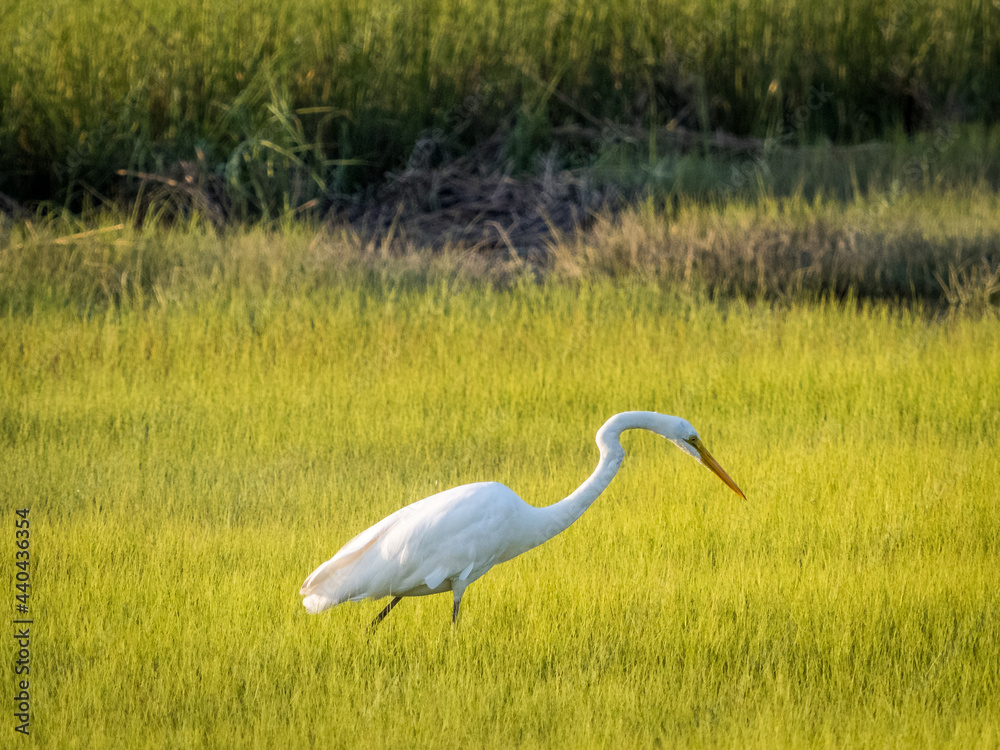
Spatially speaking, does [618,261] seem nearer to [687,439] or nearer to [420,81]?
[420,81]

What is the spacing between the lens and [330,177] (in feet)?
40.6

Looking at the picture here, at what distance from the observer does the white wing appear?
3.57 metres

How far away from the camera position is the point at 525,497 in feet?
16.7

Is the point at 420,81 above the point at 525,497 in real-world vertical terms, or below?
above

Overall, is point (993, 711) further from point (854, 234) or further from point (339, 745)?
point (854, 234)

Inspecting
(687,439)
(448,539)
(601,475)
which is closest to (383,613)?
(448,539)

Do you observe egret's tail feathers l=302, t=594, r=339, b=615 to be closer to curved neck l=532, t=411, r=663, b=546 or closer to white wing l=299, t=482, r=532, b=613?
white wing l=299, t=482, r=532, b=613

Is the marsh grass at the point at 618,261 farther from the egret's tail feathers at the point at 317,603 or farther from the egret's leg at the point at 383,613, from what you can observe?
the egret's tail feathers at the point at 317,603

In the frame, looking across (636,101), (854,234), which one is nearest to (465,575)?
(854,234)

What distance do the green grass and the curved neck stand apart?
25.9 ft

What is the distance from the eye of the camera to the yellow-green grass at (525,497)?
329 centimetres

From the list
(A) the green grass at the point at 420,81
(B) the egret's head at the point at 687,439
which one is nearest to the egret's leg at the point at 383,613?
(B) the egret's head at the point at 687,439

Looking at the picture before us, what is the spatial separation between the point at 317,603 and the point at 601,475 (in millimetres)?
960

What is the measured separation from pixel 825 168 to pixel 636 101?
236 cm
